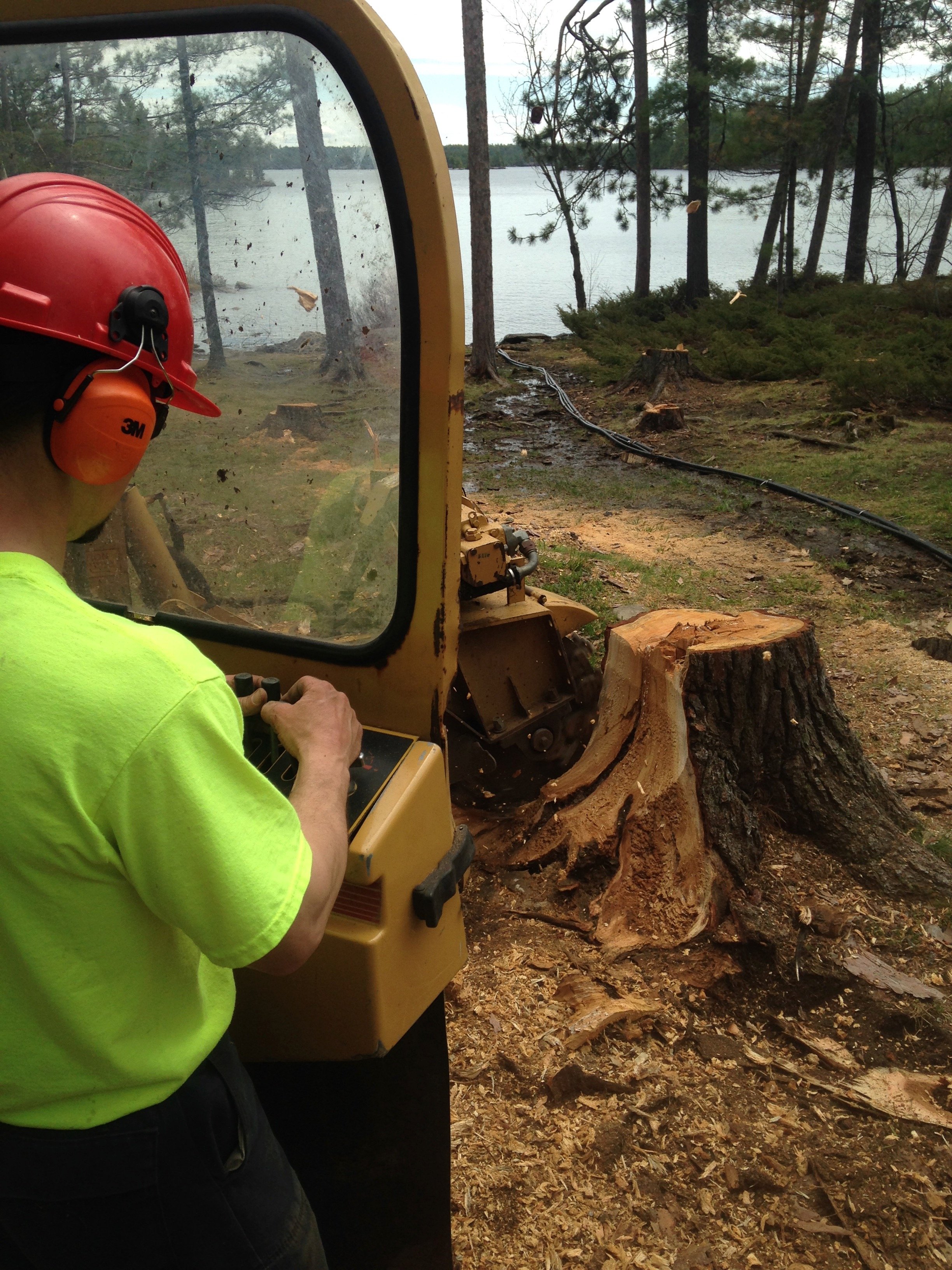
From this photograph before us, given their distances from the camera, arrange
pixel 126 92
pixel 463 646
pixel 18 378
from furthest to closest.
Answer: pixel 463 646 < pixel 126 92 < pixel 18 378

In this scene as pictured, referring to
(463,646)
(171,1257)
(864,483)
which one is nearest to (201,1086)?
(171,1257)

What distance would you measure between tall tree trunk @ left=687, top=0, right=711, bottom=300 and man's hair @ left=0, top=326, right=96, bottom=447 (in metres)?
18.3

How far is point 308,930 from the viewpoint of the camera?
96 centimetres

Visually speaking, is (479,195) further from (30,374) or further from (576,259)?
(30,374)

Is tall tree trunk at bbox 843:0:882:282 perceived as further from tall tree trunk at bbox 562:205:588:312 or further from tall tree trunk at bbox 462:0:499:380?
tall tree trunk at bbox 462:0:499:380

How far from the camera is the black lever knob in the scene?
1434 mm

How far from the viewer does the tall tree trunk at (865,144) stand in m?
16.7

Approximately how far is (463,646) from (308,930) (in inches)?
106

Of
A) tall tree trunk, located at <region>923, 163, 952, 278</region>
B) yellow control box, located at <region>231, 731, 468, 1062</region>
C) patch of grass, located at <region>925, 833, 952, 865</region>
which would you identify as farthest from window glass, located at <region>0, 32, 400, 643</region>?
tall tree trunk, located at <region>923, 163, 952, 278</region>

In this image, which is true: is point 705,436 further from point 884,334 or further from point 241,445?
point 241,445

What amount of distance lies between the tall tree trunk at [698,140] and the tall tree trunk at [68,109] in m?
17.6

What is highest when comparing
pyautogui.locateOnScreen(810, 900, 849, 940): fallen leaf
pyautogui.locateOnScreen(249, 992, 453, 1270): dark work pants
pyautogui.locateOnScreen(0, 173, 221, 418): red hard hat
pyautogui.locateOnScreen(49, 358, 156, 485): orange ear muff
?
pyautogui.locateOnScreen(0, 173, 221, 418): red hard hat

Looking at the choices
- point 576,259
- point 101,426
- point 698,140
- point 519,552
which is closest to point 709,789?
point 519,552

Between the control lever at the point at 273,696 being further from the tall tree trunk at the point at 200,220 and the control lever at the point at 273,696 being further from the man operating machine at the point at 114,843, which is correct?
the tall tree trunk at the point at 200,220
